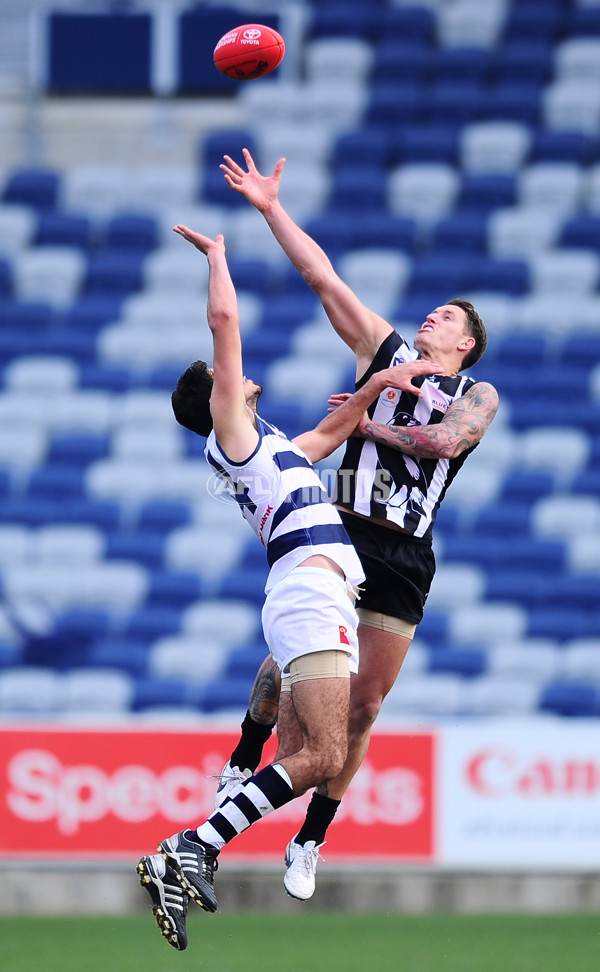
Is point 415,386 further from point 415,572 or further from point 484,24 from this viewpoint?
point 484,24

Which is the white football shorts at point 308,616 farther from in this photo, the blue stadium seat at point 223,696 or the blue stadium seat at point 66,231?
the blue stadium seat at point 66,231

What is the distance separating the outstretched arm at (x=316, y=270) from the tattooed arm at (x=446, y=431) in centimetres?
32

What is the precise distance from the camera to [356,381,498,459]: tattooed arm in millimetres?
5836

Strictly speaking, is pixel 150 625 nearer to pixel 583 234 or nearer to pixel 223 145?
pixel 223 145

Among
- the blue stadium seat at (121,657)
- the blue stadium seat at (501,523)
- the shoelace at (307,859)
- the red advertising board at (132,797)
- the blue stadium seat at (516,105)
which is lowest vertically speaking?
the red advertising board at (132,797)

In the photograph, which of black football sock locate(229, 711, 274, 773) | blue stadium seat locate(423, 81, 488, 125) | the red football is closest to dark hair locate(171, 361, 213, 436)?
black football sock locate(229, 711, 274, 773)

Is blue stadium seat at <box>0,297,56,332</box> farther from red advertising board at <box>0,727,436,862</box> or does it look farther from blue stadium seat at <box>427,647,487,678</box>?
red advertising board at <box>0,727,436,862</box>

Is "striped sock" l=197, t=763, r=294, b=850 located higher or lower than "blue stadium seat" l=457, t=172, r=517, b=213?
lower

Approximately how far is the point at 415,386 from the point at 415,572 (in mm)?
790

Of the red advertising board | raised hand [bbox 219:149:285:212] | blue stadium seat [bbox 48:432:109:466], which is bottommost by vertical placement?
the red advertising board

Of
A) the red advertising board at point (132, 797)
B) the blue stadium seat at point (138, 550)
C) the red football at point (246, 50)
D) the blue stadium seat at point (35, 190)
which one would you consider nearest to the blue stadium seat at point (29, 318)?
the blue stadium seat at point (35, 190)

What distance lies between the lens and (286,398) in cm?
1294

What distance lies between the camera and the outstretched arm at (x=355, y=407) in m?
5.79

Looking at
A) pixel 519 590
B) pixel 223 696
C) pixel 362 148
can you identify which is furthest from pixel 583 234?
pixel 223 696
